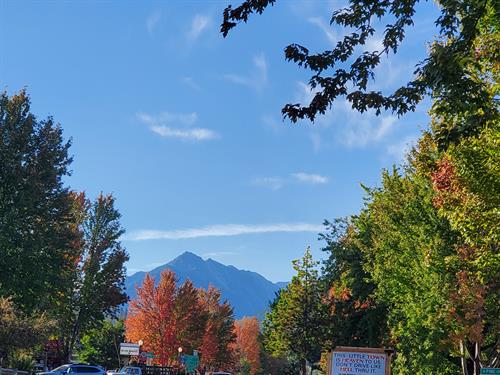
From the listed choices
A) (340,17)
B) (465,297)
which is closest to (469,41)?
(340,17)

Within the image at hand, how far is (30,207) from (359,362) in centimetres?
2268

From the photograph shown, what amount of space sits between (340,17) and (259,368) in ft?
380

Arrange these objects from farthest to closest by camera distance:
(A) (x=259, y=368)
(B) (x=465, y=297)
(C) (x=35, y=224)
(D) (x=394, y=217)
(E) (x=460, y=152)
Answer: (A) (x=259, y=368)
(C) (x=35, y=224)
(D) (x=394, y=217)
(B) (x=465, y=297)
(E) (x=460, y=152)

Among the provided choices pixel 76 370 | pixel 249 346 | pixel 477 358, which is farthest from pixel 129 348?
pixel 249 346

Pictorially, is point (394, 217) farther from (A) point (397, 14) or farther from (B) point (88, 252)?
(B) point (88, 252)

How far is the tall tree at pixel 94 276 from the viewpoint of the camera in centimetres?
5134

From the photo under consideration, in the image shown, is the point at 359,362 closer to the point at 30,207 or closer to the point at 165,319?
the point at 30,207

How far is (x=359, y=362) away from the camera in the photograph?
56.9 feet

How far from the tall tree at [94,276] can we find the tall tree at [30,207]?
14.1 metres

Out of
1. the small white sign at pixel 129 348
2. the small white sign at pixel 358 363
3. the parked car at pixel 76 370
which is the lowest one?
the parked car at pixel 76 370

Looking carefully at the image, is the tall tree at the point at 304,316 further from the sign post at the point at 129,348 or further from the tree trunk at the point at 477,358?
the tree trunk at the point at 477,358

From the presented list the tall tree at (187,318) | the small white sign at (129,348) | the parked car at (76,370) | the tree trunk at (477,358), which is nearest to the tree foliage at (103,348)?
the tall tree at (187,318)

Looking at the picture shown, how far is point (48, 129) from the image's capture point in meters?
35.7

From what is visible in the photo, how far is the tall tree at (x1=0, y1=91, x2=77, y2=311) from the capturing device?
3164 centimetres
